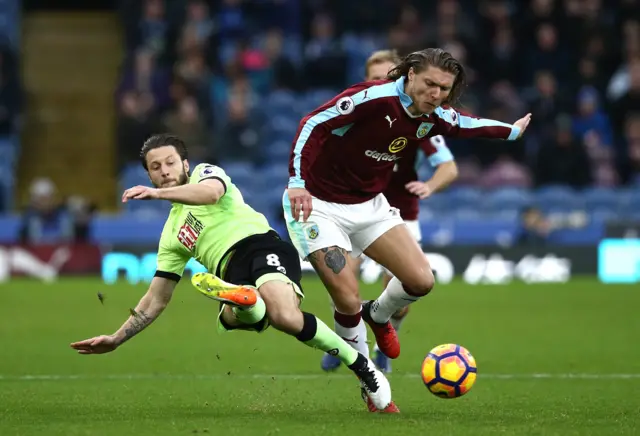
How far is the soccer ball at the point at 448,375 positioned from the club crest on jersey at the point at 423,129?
4.36ft

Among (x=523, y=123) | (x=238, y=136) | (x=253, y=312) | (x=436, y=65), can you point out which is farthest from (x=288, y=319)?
(x=238, y=136)

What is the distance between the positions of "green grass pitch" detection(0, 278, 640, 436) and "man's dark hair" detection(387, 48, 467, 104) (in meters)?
1.87

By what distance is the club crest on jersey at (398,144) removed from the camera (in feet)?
24.3

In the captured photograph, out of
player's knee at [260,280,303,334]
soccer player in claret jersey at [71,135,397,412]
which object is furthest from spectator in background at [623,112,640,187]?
player's knee at [260,280,303,334]

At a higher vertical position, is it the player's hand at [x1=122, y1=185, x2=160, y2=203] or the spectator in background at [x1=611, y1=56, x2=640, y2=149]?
the player's hand at [x1=122, y1=185, x2=160, y2=203]

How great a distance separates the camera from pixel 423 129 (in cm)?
741

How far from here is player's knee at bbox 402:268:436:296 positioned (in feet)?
24.7

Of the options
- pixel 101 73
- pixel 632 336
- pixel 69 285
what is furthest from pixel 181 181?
pixel 101 73

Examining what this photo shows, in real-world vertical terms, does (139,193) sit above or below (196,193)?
above

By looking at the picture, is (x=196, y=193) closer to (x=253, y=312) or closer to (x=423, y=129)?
(x=253, y=312)

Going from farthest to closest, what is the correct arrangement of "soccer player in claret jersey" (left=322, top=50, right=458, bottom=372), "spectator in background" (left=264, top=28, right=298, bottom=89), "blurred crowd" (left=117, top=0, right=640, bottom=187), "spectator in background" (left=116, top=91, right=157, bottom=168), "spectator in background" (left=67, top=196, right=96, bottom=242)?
"spectator in background" (left=264, top=28, right=298, bottom=89) < "blurred crowd" (left=117, top=0, right=640, bottom=187) < "spectator in background" (left=116, top=91, right=157, bottom=168) < "spectator in background" (left=67, top=196, right=96, bottom=242) < "soccer player in claret jersey" (left=322, top=50, right=458, bottom=372)

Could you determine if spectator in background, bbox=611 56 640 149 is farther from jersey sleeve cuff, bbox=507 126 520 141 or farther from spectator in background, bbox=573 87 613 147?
jersey sleeve cuff, bbox=507 126 520 141

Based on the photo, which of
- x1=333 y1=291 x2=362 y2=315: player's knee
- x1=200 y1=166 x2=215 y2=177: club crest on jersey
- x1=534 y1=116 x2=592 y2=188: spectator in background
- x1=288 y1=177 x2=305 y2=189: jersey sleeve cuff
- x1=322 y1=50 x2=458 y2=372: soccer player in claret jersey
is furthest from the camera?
x1=534 y1=116 x2=592 y2=188: spectator in background

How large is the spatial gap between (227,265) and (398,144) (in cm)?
125
